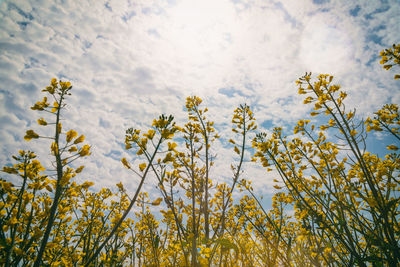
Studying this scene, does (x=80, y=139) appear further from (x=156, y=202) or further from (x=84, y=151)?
(x=156, y=202)

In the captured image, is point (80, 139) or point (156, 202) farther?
point (80, 139)

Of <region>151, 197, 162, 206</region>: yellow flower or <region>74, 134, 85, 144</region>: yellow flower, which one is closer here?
<region>151, 197, 162, 206</region>: yellow flower

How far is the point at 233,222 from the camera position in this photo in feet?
23.0

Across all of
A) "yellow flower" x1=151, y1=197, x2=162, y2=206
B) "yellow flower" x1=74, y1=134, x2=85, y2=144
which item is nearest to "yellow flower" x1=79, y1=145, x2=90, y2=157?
"yellow flower" x1=74, y1=134, x2=85, y2=144

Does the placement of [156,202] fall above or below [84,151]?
below

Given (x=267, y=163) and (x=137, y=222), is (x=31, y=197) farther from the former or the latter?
(x=137, y=222)

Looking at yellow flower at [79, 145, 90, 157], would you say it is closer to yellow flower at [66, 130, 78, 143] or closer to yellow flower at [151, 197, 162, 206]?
yellow flower at [66, 130, 78, 143]

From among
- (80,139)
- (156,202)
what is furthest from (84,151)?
(156,202)

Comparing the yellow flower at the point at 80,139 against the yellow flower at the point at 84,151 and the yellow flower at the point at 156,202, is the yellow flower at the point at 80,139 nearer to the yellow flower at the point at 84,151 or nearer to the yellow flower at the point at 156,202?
the yellow flower at the point at 84,151

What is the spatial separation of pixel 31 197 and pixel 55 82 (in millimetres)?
1604

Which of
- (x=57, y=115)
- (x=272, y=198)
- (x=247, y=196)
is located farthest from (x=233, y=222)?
(x=57, y=115)

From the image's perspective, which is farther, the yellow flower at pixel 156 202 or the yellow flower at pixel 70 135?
the yellow flower at pixel 70 135

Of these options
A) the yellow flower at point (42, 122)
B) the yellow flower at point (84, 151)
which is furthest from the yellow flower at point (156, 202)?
the yellow flower at point (42, 122)

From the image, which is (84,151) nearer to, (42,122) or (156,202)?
(42,122)
